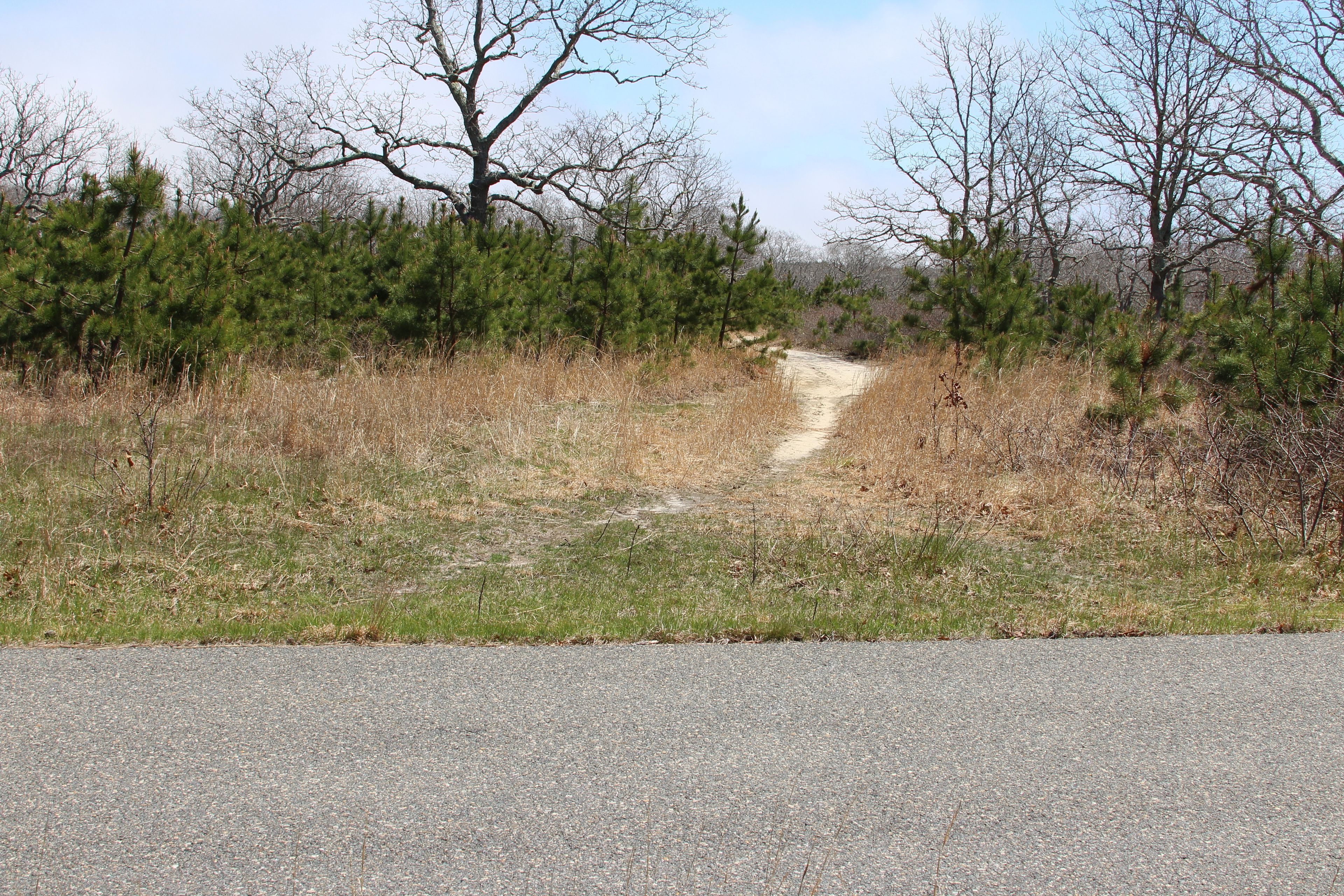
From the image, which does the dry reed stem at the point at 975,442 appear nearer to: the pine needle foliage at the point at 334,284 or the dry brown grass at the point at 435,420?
the dry brown grass at the point at 435,420

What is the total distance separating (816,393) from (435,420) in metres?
10.8

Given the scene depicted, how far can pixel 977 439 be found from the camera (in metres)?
10.9

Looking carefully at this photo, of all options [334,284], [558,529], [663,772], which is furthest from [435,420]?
[663,772]

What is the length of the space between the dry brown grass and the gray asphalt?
498cm

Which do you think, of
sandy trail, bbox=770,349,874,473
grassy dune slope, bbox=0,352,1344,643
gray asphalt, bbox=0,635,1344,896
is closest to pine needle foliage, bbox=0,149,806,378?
grassy dune slope, bbox=0,352,1344,643

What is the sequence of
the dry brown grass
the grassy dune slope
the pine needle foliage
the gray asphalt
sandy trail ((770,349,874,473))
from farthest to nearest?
1. sandy trail ((770,349,874,473))
2. the pine needle foliage
3. the dry brown grass
4. the grassy dune slope
5. the gray asphalt

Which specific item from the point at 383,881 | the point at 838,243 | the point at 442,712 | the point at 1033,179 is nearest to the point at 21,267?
the point at 442,712

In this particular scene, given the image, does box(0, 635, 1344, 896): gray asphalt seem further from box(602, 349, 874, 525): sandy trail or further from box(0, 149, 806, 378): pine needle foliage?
box(0, 149, 806, 378): pine needle foliage

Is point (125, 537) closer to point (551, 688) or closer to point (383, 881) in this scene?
point (551, 688)

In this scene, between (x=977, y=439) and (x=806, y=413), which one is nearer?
(x=977, y=439)

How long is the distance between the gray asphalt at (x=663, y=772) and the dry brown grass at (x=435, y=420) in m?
4.98

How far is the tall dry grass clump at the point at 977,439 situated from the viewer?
350 inches

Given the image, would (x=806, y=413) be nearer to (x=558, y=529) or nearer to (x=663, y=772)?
(x=558, y=529)

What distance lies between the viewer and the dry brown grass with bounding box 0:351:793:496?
9.26 metres
